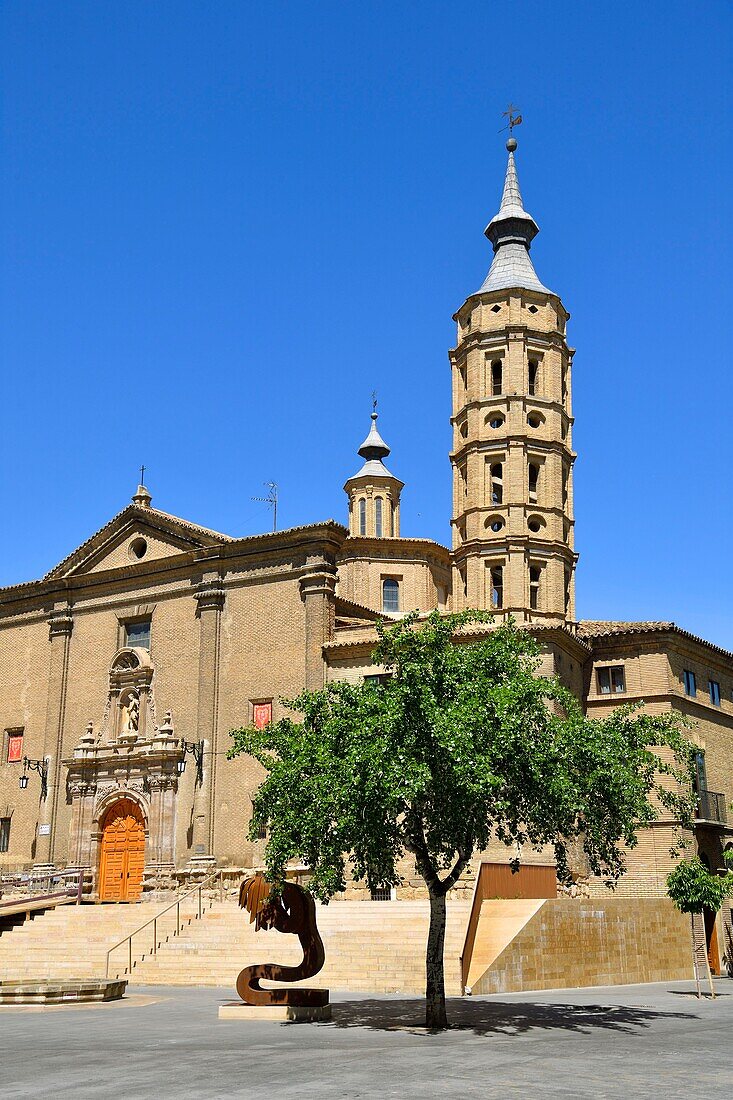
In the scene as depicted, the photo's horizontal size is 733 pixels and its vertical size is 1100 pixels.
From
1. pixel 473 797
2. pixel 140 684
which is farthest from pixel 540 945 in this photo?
pixel 140 684

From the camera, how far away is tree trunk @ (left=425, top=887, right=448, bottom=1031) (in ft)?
63.8

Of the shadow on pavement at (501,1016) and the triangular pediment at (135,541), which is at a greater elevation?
the triangular pediment at (135,541)

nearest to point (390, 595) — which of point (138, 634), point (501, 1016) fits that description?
point (138, 634)

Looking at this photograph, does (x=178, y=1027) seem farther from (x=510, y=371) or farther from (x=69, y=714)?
(x=510, y=371)

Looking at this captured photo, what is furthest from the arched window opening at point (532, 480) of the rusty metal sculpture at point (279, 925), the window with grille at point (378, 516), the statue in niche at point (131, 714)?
the rusty metal sculpture at point (279, 925)

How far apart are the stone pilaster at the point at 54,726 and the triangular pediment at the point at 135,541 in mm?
2173

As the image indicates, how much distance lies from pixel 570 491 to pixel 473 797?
1084 inches

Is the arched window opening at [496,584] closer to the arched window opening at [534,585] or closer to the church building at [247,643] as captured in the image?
the church building at [247,643]

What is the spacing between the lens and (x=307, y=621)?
1608 inches

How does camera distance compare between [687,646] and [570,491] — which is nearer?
[687,646]

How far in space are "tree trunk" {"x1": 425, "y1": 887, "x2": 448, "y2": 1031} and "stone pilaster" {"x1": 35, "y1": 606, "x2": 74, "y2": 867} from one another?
88.5ft

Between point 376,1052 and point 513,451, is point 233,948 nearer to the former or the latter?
point 376,1052

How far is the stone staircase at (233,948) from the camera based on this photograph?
91.2 feet

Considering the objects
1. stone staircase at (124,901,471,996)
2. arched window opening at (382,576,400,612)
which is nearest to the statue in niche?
stone staircase at (124,901,471,996)
